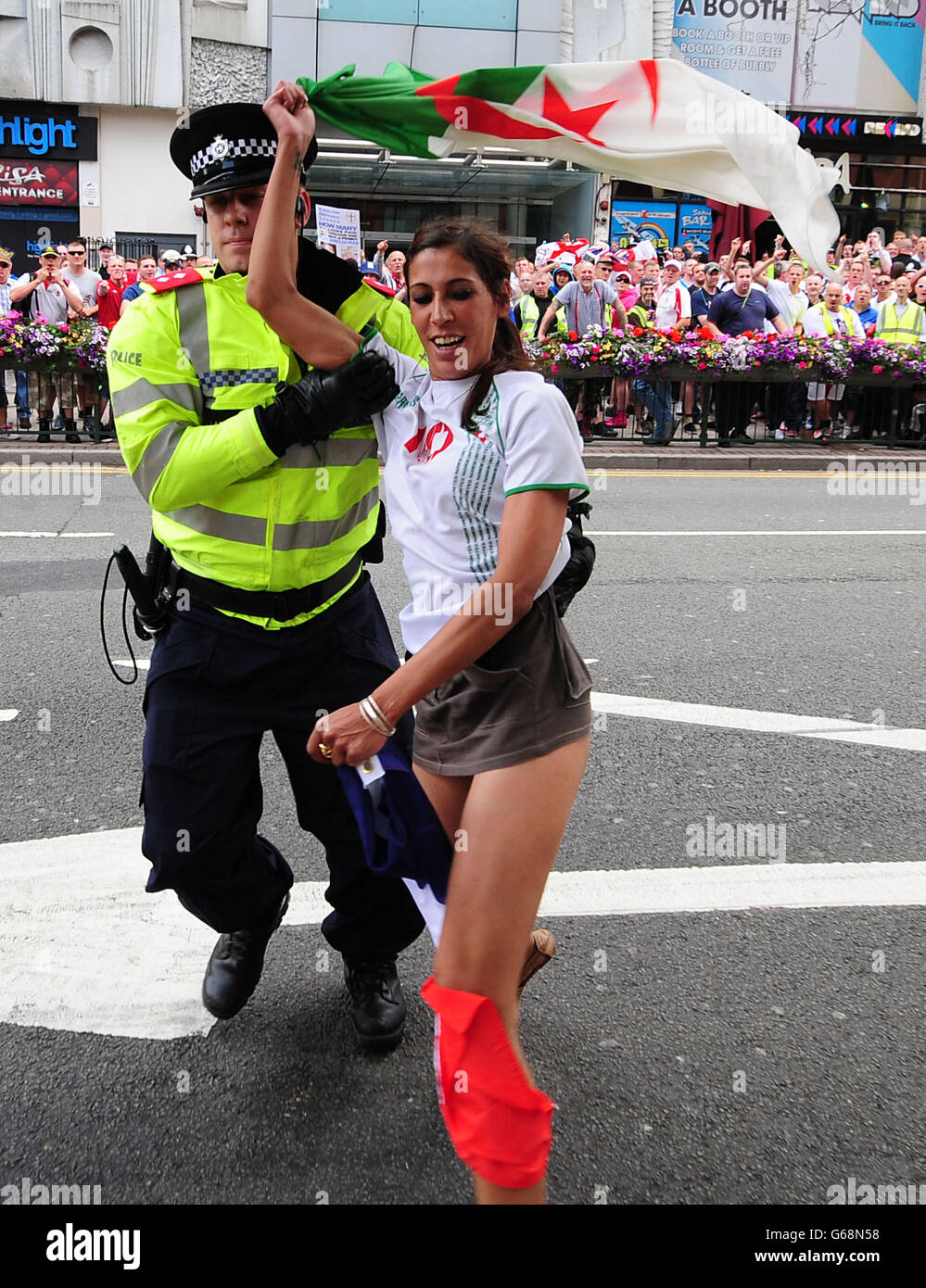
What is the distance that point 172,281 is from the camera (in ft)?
9.01

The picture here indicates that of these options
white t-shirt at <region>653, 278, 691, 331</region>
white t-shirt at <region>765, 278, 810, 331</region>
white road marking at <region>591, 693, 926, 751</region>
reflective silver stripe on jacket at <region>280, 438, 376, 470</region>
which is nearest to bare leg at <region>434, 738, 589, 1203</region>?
reflective silver stripe on jacket at <region>280, 438, 376, 470</region>

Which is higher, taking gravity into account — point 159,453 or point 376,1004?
point 159,453

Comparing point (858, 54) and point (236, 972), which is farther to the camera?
point (858, 54)

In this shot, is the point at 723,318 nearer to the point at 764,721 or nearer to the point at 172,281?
the point at 764,721

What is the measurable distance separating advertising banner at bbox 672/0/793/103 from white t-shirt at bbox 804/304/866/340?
13424mm

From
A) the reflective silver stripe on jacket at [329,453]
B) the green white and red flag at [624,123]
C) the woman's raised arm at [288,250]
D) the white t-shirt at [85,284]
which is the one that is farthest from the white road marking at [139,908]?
the white t-shirt at [85,284]

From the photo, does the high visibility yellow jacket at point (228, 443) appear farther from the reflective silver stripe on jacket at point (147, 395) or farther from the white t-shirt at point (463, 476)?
the white t-shirt at point (463, 476)

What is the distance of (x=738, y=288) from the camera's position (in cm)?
1522

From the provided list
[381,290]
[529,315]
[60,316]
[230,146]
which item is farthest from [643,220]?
[230,146]

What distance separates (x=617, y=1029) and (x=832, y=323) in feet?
45.7

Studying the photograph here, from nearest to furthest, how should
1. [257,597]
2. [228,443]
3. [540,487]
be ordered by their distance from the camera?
[540,487] → [228,443] → [257,597]

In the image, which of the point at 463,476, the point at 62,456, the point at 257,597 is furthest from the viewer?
the point at 62,456

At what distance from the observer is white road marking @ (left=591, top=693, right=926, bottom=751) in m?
5.18

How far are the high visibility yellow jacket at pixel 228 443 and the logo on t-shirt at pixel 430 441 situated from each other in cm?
29
